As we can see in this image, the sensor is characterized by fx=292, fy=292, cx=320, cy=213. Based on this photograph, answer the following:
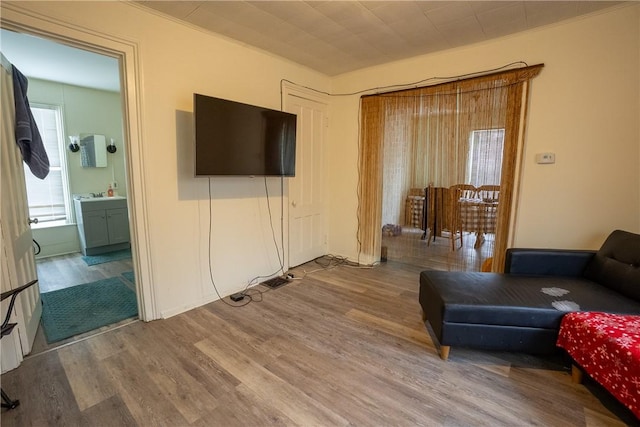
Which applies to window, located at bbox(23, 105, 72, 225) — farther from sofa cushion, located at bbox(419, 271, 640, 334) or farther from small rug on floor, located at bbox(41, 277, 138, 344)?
sofa cushion, located at bbox(419, 271, 640, 334)

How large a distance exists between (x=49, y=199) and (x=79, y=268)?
4.39 feet

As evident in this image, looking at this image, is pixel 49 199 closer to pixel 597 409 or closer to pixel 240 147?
pixel 240 147

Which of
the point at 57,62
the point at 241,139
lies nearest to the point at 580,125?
the point at 241,139

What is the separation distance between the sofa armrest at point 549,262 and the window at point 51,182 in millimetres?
5813

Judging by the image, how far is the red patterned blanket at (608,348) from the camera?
1.40 m

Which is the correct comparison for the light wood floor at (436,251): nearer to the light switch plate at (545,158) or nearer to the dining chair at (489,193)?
the dining chair at (489,193)

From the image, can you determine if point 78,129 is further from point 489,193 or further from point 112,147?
point 489,193

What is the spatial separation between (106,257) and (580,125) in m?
5.83

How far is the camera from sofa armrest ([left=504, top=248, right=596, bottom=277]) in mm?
2359

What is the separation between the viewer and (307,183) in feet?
12.8

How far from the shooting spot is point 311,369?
1.91m

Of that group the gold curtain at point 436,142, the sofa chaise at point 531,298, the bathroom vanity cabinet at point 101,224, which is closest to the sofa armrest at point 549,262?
the sofa chaise at point 531,298

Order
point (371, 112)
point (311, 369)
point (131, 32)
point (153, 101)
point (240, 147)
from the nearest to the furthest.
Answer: point (311, 369), point (131, 32), point (153, 101), point (240, 147), point (371, 112)

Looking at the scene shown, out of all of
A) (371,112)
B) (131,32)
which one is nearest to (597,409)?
(371,112)
